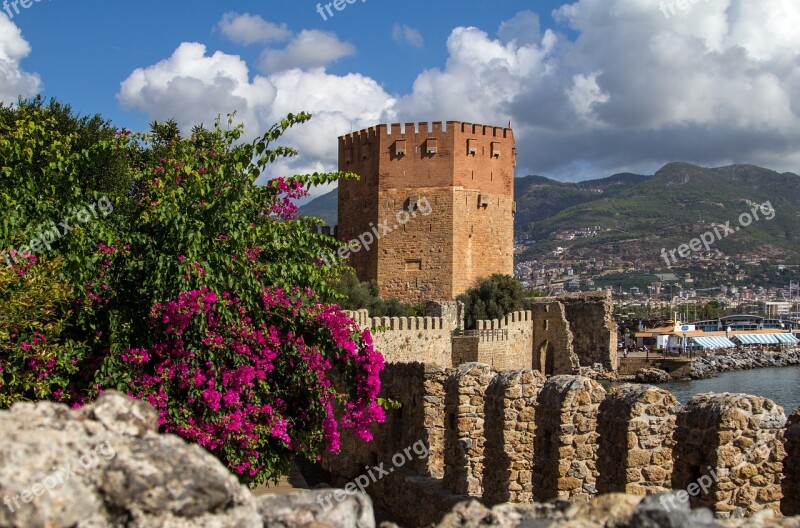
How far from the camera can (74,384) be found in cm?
727

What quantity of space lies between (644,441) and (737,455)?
0.82 m

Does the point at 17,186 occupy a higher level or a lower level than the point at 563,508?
higher

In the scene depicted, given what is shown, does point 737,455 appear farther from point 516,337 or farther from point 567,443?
point 516,337

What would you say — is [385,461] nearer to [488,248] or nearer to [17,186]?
[17,186]

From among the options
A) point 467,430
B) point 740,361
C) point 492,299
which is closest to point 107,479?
point 467,430

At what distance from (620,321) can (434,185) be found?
69950 millimetres

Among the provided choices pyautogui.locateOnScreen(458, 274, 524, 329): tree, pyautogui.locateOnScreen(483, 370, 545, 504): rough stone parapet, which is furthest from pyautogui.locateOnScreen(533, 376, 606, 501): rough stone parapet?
pyautogui.locateOnScreen(458, 274, 524, 329): tree

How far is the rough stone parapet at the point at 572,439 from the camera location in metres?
7.09

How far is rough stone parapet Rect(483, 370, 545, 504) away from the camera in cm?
783

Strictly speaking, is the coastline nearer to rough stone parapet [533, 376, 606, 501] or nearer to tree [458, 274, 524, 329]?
tree [458, 274, 524, 329]

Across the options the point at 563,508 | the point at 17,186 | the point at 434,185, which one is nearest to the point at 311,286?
the point at 17,186

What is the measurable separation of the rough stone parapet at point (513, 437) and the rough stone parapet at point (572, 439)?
1.87 ft

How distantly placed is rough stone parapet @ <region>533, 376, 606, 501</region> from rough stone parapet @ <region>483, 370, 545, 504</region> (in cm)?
57

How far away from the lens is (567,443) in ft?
23.3
